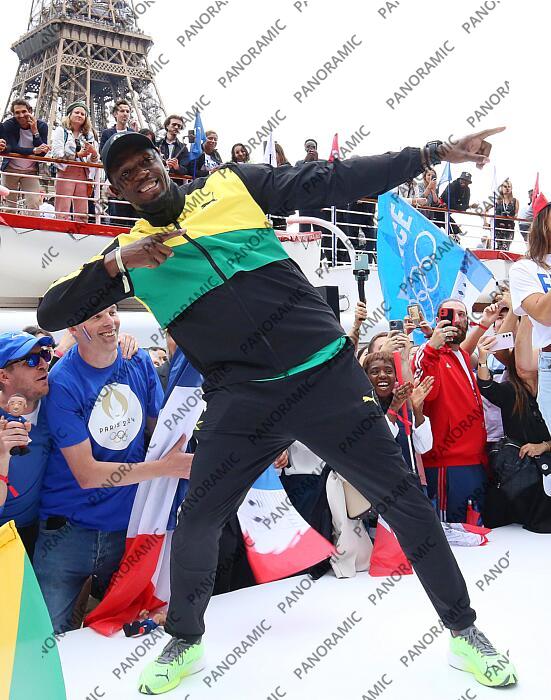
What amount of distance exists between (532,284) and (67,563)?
7.50ft

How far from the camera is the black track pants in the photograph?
6.82 ft

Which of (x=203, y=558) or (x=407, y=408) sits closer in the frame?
(x=203, y=558)

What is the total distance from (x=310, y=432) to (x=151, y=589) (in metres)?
1.20

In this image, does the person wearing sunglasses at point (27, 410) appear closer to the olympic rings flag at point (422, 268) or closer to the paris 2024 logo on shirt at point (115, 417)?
the paris 2024 logo on shirt at point (115, 417)

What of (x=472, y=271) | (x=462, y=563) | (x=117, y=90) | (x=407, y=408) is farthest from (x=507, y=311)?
(x=117, y=90)

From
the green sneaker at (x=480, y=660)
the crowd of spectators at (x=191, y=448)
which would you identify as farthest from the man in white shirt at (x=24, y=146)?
the green sneaker at (x=480, y=660)

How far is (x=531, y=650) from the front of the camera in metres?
2.28

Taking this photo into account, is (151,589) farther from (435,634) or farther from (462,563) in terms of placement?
(462,563)

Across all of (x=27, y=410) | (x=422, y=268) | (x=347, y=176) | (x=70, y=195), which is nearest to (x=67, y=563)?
(x=27, y=410)

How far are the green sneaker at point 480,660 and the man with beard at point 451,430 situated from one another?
170cm

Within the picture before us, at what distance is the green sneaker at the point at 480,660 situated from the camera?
2.00 meters

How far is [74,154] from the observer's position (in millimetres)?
7430

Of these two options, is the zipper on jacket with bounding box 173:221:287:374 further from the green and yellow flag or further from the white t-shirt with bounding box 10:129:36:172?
the white t-shirt with bounding box 10:129:36:172

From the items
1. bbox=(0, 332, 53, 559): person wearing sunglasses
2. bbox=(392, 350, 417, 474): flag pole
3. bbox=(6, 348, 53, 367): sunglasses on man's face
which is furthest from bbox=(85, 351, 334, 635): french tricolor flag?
bbox=(392, 350, 417, 474): flag pole
